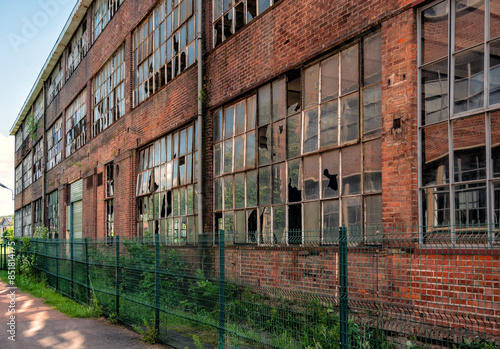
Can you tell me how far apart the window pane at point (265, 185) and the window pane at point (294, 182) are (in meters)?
0.63

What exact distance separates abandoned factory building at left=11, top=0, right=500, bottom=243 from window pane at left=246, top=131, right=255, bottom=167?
0.04 meters

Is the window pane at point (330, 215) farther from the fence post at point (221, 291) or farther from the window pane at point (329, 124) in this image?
the fence post at point (221, 291)

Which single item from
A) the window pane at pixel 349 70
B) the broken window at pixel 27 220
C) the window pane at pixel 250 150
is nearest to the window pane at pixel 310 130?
the window pane at pixel 349 70

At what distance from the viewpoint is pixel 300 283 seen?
4.85 meters

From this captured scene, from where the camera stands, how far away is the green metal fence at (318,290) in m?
3.57

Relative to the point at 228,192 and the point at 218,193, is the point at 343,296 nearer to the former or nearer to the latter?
the point at 228,192

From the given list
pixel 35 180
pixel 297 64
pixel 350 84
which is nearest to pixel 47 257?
pixel 297 64

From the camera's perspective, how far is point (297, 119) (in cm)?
825

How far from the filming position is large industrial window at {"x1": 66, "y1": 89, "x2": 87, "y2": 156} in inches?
837

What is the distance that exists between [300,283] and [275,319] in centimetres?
48

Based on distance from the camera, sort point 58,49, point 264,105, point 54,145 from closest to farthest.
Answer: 1. point 264,105
2. point 58,49
3. point 54,145

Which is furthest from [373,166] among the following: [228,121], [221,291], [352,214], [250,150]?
[228,121]

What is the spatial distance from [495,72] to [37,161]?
29.6 meters

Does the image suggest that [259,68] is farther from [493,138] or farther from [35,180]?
[35,180]
